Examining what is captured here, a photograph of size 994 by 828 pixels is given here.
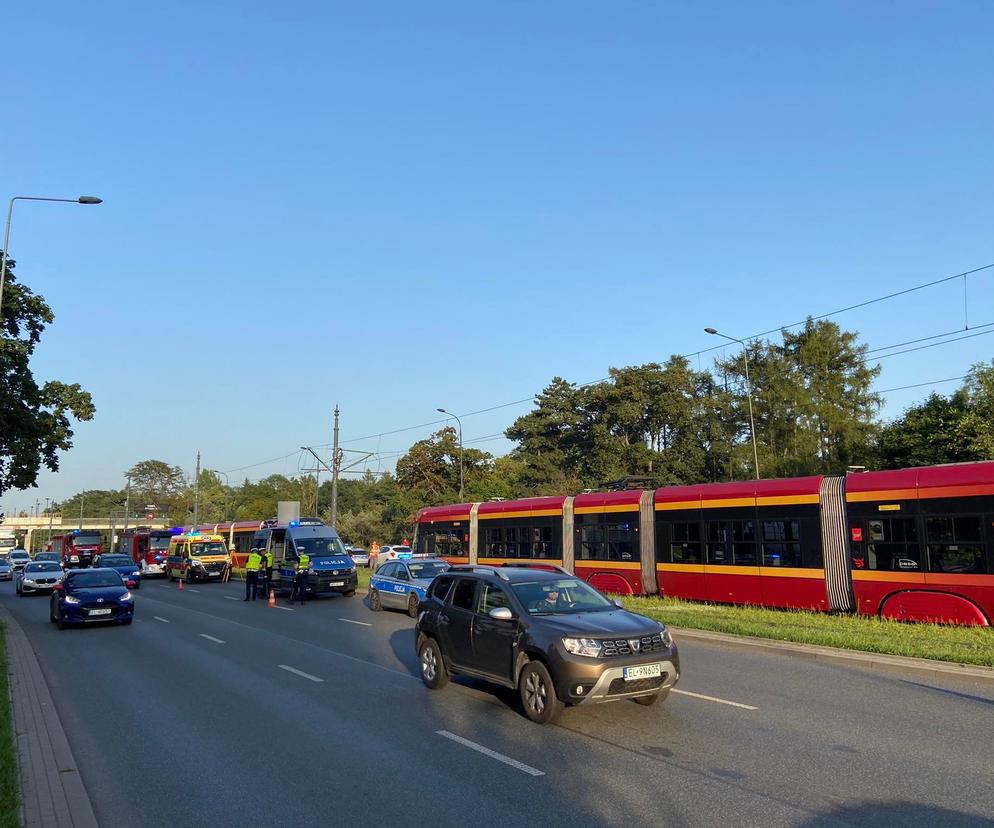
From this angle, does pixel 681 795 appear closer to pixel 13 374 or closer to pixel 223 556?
pixel 13 374

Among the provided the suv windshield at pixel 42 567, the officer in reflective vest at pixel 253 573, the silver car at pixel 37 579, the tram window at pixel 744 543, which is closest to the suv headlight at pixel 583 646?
the tram window at pixel 744 543

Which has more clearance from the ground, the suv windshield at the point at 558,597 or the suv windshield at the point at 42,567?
the suv windshield at the point at 558,597

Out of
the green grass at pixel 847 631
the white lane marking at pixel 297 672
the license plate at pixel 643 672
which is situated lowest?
the white lane marking at pixel 297 672

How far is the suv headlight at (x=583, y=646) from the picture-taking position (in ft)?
26.0

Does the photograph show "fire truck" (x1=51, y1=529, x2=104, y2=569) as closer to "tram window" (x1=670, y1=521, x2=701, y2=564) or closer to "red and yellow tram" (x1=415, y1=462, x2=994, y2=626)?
"red and yellow tram" (x1=415, y1=462, x2=994, y2=626)

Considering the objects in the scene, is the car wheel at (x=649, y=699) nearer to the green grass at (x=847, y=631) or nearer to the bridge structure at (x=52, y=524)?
the green grass at (x=847, y=631)

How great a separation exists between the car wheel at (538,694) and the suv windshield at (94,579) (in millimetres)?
15035

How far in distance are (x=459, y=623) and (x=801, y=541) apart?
1045cm

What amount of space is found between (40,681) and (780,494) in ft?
49.5

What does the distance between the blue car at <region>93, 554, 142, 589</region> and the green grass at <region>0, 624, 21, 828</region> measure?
25.1 meters

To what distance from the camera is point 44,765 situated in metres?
6.84

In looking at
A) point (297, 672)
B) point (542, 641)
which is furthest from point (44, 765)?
point (297, 672)

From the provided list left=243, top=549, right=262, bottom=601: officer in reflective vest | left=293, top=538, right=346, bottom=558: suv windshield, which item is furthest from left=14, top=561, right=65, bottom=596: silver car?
left=293, top=538, right=346, bottom=558: suv windshield

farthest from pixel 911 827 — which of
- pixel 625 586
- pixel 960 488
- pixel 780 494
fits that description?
pixel 625 586
